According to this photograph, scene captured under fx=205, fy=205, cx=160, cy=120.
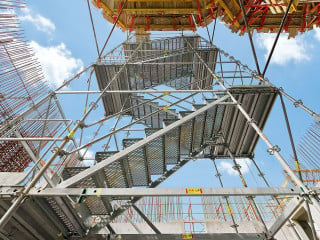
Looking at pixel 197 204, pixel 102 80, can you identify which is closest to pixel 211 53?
pixel 102 80

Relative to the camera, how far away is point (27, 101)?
404 inches

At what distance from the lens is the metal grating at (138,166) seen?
503 centimetres

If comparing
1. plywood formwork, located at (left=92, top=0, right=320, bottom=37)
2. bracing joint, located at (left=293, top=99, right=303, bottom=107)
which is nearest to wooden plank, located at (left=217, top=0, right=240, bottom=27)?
plywood formwork, located at (left=92, top=0, right=320, bottom=37)

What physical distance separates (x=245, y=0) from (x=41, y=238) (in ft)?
46.3

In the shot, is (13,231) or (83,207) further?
(83,207)

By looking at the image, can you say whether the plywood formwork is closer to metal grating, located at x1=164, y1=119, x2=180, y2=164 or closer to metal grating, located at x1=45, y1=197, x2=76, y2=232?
metal grating, located at x1=164, y1=119, x2=180, y2=164

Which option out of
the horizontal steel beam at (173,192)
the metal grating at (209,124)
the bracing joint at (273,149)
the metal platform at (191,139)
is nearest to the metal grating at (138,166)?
the metal platform at (191,139)

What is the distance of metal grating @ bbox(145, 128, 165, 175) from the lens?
17.4ft

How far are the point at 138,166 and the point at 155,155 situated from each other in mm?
602

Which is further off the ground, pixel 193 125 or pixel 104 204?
pixel 193 125

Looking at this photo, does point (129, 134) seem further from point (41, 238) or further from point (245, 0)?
point (245, 0)

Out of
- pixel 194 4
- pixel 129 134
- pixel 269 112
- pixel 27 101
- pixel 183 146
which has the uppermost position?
pixel 194 4

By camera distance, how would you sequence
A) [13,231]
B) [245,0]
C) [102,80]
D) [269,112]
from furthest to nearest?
[245,0] → [102,80] → [269,112] → [13,231]

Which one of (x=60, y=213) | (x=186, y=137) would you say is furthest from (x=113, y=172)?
(x=186, y=137)
